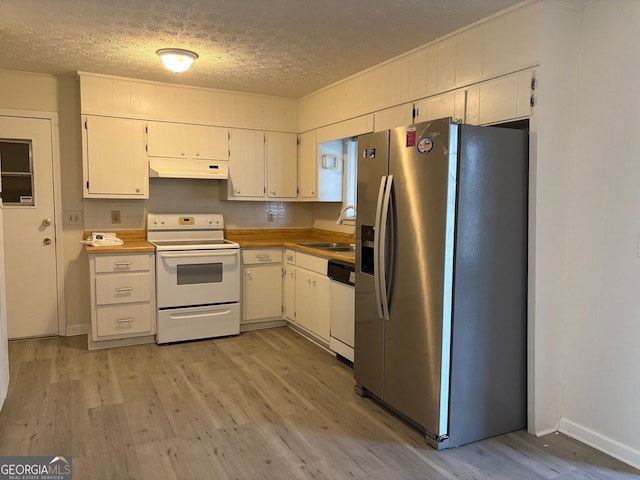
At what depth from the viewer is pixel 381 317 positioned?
110 inches

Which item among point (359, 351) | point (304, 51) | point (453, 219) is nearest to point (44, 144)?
point (304, 51)

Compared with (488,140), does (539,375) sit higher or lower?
lower

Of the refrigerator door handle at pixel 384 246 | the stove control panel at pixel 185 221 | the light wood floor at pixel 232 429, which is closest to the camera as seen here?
the light wood floor at pixel 232 429

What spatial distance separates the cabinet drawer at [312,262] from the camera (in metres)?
3.91

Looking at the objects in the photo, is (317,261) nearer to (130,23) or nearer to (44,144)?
(130,23)

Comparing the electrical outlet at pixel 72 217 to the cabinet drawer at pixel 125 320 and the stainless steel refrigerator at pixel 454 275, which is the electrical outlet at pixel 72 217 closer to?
the cabinet drawer at pixel 125 320

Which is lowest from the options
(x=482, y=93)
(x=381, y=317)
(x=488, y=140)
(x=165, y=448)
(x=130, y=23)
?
(x=165, y=448)

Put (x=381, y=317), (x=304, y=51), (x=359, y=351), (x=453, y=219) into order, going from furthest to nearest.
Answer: (x=304, y=51)
(x=359, y=351)
(x=381, y=317)
(x=453, y=219)

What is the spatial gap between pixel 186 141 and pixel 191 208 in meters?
0.68

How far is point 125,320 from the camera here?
4008mm

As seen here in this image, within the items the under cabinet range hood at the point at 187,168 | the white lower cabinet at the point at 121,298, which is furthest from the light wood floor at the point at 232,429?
the under cabinet range hood at the point at 187,168

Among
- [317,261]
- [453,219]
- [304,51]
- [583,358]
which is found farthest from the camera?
[317,261]

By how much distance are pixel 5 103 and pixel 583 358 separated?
4770 millimetres

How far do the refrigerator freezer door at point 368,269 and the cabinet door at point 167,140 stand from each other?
7.03 ft
